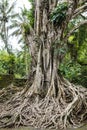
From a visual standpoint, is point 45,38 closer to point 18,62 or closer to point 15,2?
point 18,62

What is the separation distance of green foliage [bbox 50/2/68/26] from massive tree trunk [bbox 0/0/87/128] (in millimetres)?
230

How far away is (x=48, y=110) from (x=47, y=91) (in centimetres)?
106

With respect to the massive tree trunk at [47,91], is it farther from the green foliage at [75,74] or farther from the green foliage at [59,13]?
the green foliage at [75,74]

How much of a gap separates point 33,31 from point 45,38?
0.83 m

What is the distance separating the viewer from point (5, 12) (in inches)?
1088

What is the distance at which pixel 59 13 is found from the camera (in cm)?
1092

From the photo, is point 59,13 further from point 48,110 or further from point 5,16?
point 5,16

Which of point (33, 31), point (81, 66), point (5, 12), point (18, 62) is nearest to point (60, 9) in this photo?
point (33, 31)

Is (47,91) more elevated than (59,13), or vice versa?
(59,13)

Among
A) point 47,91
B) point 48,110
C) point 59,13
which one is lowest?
point 48,110

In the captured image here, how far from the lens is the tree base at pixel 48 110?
8906 mm

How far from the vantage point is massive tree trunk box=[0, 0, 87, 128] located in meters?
9.09

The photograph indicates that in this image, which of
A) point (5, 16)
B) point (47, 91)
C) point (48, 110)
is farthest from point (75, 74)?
point (5, 16)

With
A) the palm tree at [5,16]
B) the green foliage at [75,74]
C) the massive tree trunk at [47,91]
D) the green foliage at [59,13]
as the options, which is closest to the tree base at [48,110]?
the massive tree trunk at [47,91]
